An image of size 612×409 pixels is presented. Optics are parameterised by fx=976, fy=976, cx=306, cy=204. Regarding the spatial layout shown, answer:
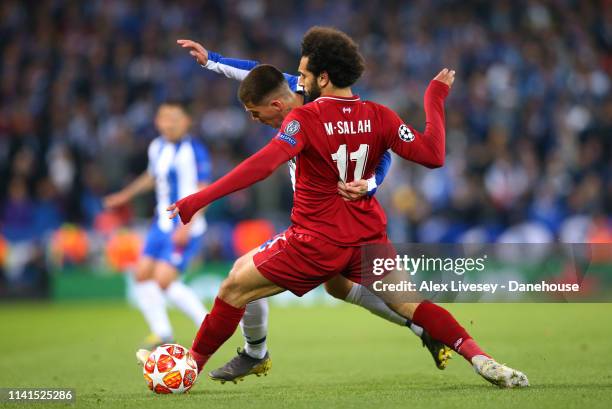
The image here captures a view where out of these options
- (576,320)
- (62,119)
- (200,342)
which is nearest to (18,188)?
(62,119)

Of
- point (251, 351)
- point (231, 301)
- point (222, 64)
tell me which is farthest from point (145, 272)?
point (231, 301)

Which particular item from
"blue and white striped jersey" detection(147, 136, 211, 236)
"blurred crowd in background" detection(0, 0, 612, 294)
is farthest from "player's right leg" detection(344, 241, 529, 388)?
"blurred crowd in background" detection(0, 0, 612, 294)

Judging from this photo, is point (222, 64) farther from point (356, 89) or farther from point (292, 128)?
point (356, 89)

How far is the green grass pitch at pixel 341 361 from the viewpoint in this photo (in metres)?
5.67

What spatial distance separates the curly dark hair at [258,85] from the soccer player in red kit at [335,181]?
27cm

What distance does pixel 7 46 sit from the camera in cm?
1958

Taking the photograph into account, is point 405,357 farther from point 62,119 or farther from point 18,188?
point 62,119

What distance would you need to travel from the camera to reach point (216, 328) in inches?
238

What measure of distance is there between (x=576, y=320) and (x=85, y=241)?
8.38m

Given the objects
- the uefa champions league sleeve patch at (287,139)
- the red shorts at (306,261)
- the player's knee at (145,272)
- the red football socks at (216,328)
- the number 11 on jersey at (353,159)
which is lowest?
the red football socks at (216,328)

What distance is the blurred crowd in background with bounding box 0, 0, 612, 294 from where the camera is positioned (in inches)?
648

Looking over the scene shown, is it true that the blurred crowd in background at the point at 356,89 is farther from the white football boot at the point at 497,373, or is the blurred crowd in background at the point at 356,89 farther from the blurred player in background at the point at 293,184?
the white football boot at the point at 497,373

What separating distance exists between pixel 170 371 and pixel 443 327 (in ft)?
5.60

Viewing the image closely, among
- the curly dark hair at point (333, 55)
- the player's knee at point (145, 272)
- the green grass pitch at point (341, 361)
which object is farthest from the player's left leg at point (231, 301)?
the player's knee at point (145, 272)
